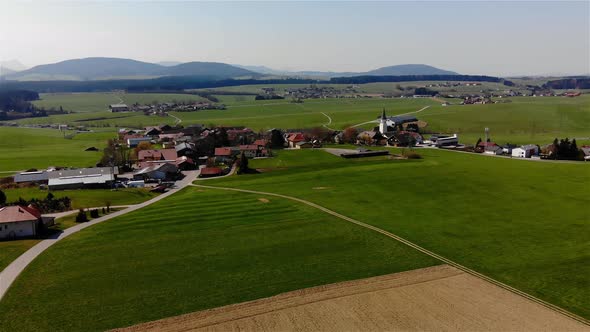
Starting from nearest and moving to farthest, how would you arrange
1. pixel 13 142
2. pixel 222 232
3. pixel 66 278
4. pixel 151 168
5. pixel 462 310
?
pixel 462 310 → pixel 66 278 → pixel 222 232 → pixel 151 168 → pixel 13 142

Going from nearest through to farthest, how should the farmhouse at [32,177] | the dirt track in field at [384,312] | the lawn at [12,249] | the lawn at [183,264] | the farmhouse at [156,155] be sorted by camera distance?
the dirt track in field at [384,312]
the lawn at [183,264]
the lawn at [12,249]
the farmhouse at [32,177]
the farmhouse at [156,155]

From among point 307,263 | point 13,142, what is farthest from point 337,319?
point 13,142

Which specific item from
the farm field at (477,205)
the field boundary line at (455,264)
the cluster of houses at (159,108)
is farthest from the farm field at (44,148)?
the field boundary line at (455,264)

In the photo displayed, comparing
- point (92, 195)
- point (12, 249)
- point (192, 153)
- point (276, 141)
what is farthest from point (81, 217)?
point (276, 141)

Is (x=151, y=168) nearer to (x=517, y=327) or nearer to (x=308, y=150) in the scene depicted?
(x=308, y=150)

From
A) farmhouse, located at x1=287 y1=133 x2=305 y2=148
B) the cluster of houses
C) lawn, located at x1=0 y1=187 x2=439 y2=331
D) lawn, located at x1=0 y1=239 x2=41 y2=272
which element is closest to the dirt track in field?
lawn, located at x1=0 y1=187 x2=439 y2=331

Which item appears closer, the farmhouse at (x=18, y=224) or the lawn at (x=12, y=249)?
the lawn at (x=12, y=249)

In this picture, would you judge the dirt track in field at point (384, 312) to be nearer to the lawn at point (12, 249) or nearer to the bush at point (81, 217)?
the lawn at point (12, 249)
